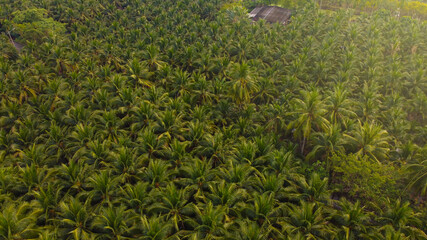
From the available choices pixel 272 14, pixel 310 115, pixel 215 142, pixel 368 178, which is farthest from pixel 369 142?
pixel 272 14

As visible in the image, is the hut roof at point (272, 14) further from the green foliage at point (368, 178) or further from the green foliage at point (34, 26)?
the green foliage at point (368, 178)

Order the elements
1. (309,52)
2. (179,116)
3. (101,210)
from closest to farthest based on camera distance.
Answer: (101,210) < (179,116) < (309,52)

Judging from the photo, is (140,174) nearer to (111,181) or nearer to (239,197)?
(111,181)

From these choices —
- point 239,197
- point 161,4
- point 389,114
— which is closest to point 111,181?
point 239,197

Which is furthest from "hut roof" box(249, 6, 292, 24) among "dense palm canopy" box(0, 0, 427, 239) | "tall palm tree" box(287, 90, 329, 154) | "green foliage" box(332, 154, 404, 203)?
"green foliage" box(332, 154, 404, 203)

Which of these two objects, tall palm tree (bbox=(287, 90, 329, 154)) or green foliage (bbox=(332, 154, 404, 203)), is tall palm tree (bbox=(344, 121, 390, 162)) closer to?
green foliage (bbox=(332, 154, 404, 203))

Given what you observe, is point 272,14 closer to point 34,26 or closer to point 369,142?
point 34,26
